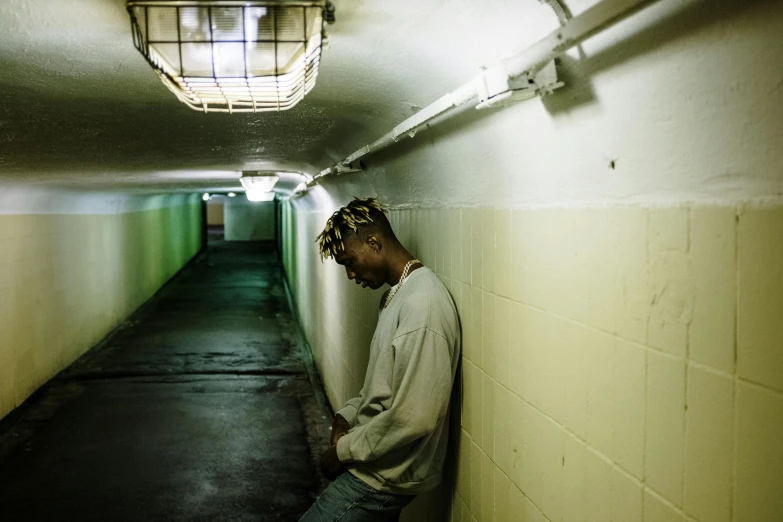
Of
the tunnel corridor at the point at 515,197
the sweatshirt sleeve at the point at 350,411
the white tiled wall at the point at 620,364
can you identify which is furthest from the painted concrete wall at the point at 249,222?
the white tiled wall at the point at 620,364

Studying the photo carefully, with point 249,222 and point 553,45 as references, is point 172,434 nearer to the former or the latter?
point 553,45

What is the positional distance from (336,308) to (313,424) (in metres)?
1.20

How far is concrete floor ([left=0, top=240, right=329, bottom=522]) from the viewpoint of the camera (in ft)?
14.5

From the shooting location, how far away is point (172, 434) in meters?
5.75

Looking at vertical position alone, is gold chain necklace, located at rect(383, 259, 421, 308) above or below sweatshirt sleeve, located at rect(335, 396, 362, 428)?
above

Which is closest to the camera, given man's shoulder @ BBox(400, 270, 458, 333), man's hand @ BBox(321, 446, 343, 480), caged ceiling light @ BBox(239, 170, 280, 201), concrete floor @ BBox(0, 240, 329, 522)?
man's shoulder @ BBox(400, 270, 458, 333)

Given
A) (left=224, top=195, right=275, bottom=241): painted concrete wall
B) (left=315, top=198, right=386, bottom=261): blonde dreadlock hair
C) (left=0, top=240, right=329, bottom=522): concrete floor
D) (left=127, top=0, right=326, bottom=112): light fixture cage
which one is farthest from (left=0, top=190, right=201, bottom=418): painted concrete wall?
(left=224, top=195, right=275, bottom=241): painted concrete wall

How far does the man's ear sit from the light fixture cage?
1009 mm

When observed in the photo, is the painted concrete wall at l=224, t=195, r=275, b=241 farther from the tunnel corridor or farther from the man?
the man

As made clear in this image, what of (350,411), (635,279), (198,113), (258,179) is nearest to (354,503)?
(350,411)

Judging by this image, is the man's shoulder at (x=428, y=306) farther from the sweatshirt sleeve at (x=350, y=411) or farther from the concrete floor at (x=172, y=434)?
the concrete floor at (x=172, y=434)

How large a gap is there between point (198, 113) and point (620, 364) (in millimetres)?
2410

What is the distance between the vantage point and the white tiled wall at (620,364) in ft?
3.33

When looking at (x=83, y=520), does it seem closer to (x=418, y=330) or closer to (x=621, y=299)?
(x=418, y=330)
